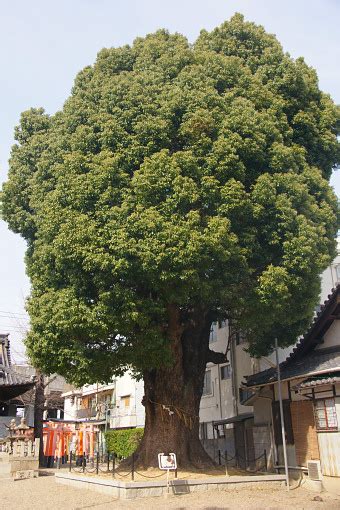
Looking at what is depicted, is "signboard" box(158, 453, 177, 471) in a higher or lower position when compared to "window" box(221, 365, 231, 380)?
lower

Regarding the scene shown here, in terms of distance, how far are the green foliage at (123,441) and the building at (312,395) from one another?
15604 mm

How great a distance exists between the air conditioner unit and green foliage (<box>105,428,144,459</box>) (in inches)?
734

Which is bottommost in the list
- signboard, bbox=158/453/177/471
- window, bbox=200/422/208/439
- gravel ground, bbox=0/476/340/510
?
gravel ground, bbox=0/476/340/510

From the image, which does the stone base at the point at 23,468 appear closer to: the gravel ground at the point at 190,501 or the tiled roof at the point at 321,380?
the gravel ground at the point at 190,501

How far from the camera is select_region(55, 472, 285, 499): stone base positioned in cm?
1450

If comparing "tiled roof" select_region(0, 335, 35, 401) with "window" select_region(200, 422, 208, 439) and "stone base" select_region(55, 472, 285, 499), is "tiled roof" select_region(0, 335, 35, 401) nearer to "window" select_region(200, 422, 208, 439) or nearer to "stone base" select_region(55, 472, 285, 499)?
"window" select_region(200, 422, 208, 439)

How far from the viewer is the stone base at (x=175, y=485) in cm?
1450

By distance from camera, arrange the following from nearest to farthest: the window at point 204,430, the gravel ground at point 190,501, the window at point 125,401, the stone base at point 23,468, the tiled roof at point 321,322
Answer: the gravel ground at point 190,501, the tiled roof at point 321,322, the stone base at point 23,468, the window at point 204,430, the window at point 125,401

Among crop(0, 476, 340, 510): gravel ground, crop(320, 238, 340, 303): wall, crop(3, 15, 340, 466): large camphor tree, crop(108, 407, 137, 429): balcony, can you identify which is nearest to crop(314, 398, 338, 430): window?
crop(0, 476, 340, 510): gravel ground

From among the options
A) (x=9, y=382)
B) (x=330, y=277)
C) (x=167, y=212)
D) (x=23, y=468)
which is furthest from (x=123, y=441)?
(x=167, y=212)

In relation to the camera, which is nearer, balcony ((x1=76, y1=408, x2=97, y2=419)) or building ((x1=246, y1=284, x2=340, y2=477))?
building ((x1=246, y1=284, x2=340, y2=477))

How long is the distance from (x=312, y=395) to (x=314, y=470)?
2.31 meters

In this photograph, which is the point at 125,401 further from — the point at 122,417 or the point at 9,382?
the point at 9,382

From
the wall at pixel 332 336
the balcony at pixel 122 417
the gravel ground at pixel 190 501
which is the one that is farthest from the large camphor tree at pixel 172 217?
the balcony at pixel 122 417
